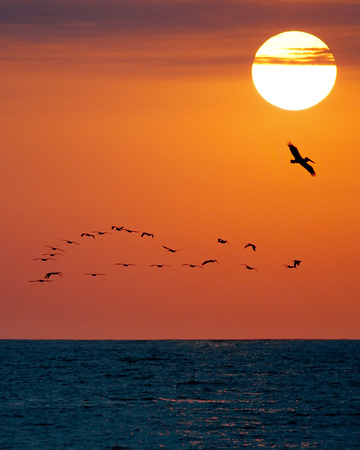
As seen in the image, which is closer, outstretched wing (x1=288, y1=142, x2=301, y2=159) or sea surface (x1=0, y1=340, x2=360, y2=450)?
outstretched wing (x1=288, y1=142, x2=301, y2=159)

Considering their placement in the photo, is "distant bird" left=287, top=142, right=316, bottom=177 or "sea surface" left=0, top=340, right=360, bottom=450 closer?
"distant bird" left=287, top=142, right=316, bottom=177

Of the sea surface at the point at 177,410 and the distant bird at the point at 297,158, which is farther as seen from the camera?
the sea surface at the point at 177,410

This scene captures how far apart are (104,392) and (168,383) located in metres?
15.9

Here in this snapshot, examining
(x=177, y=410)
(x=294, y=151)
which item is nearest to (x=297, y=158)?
(x=294, y=151)

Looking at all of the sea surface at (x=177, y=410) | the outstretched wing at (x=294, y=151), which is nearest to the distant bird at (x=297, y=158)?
the outstretched wing at (x=294, y=151)

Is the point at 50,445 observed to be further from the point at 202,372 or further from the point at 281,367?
the point at 281,367

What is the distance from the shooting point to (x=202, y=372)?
134000mm

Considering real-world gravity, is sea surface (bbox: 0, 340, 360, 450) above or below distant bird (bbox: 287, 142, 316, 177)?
below

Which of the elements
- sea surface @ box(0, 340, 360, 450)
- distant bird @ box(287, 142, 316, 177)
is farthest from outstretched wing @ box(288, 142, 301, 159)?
sea surface @ box(0, 340, 360, 450)

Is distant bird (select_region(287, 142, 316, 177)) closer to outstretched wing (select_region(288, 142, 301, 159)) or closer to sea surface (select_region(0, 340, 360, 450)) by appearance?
outstretched wing (select_region(288, 142, 301, 159))

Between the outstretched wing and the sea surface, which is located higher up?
the outstretched wing

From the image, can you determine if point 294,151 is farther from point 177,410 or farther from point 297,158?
point 177,410

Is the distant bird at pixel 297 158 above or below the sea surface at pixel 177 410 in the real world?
above

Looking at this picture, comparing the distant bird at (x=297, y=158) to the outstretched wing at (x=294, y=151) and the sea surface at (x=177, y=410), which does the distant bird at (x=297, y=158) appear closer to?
the outstretched wing at (x=294, y=151)
